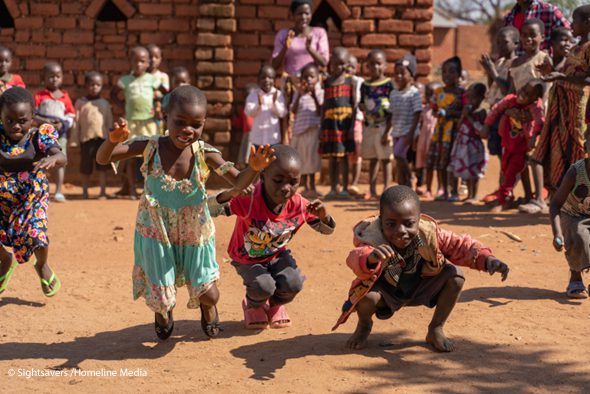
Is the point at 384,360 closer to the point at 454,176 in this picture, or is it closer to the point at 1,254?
the point at 1,254

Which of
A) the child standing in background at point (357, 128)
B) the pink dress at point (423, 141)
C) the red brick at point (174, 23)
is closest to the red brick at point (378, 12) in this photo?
the child standing in background at point (357, 128)

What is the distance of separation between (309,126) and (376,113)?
0.85 meters

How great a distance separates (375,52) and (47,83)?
382 centimetres

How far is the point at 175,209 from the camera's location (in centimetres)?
414

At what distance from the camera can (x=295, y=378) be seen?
3717mm

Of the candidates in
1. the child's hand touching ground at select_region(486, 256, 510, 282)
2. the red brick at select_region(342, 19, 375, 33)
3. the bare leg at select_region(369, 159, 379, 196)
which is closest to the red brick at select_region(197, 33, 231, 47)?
the red brick at select_region(342, 19, 375, 33)

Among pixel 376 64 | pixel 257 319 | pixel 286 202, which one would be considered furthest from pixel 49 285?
pixel 376 64

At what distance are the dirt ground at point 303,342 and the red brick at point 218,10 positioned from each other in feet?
16.1

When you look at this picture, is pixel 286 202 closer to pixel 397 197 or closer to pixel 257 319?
pixel 257 319

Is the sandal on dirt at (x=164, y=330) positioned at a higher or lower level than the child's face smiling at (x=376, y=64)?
lower

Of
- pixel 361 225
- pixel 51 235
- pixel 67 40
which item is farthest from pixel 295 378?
pixel 67 40

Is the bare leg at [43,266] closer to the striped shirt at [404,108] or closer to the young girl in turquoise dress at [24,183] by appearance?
the young girl in turquoise dress at [24,183]

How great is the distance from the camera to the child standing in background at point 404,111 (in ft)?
29.8

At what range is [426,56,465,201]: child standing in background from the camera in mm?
8969
